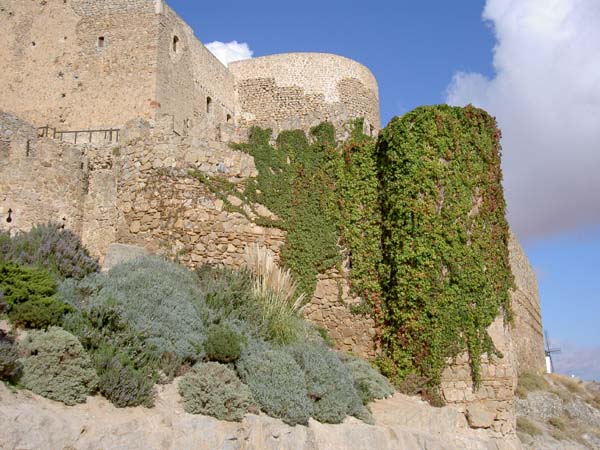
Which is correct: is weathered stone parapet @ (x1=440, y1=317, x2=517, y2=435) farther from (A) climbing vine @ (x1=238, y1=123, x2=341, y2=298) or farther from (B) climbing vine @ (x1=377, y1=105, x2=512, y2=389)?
(A) climbing vine @ (x1=238, y1=123, x2=341, y2=298)

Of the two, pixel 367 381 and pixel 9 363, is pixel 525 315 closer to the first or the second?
pixel 367 381

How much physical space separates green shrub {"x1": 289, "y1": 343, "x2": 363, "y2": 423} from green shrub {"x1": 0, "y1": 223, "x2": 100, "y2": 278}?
3005 millimetres

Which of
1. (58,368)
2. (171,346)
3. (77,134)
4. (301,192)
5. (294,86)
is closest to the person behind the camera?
(58,368)

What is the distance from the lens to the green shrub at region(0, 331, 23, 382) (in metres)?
5.75

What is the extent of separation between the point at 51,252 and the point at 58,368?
2760 millimetres

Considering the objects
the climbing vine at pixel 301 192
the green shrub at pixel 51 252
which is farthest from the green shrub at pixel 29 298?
the climbing vine at pixel 301 192

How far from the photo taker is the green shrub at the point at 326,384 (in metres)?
8.25

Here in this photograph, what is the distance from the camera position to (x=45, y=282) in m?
7.20

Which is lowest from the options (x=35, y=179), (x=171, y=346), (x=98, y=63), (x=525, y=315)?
(x=171, y=346)

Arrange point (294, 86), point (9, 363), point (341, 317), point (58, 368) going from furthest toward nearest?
point (294, 86)
point (341, 317)
point (58, 368)
point (9, 363)

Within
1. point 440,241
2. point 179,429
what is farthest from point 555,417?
point 179,429

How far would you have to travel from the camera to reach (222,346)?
8.02 meters

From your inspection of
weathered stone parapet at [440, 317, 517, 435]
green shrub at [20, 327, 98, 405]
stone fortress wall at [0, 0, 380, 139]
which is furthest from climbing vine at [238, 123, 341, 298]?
stone fortress wall at [0, 0, 380, 139]

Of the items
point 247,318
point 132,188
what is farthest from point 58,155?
point 247,318
